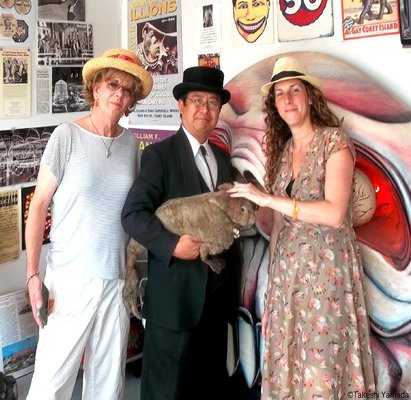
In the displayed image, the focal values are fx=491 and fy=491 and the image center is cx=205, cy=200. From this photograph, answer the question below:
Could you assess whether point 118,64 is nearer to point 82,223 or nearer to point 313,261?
point 82,223

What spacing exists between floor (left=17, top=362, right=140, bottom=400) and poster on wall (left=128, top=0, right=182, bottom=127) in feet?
4.19

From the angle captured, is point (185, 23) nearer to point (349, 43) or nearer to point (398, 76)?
point (349, 43)

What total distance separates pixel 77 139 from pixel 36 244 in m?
0.38

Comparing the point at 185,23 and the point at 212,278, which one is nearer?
the point at 212,278

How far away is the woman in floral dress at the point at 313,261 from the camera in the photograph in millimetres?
1477

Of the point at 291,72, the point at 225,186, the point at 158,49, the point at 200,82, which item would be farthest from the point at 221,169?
the point at 158,49

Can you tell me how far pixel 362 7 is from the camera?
1685 mm

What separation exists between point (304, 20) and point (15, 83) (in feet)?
4.32

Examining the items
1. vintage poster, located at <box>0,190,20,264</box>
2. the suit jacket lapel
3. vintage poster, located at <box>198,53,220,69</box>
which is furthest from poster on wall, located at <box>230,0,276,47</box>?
vintage poster, located at <box>0,190,20,264</box>

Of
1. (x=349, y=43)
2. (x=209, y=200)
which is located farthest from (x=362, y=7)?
(x=209, y=200)

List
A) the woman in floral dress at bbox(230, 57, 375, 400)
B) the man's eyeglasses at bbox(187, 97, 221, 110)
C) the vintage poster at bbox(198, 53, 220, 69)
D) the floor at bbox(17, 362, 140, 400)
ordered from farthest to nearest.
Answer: the floor at bbox(17, 362, 140, 400), the vintage poster at bbox(198, 53, 220, 69), the man's eyeglasses at bbox(187, 97, 221, 110), the woman in floral dress at bbox(230, 57, 375, 400)

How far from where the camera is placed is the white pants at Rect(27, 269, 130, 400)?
168 cm

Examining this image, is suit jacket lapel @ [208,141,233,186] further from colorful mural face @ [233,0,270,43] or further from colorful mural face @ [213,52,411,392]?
colorful mural face @ [233,0,270,43]

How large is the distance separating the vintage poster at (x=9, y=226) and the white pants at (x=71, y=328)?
2.02ft
